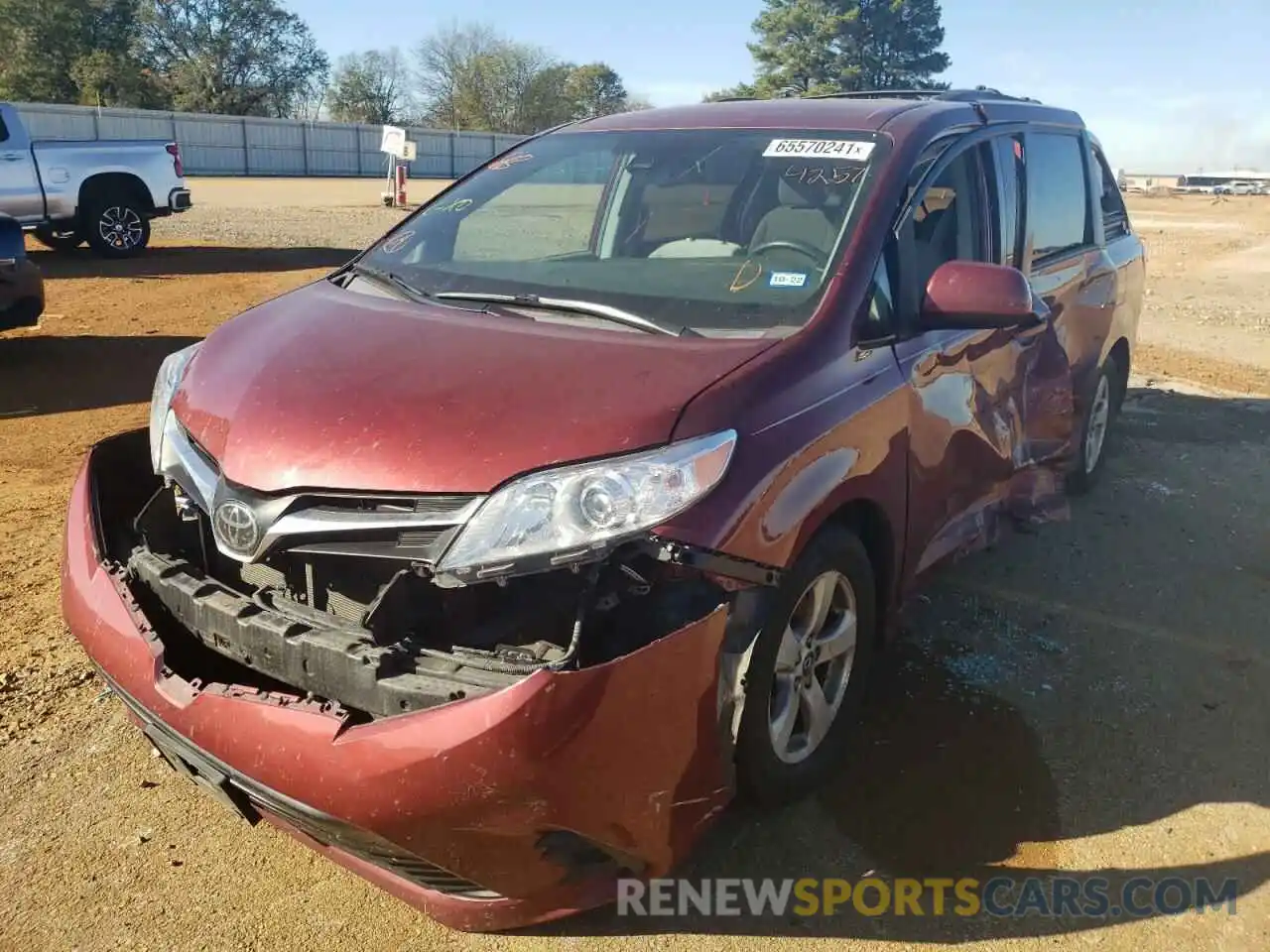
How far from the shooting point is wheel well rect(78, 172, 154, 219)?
552 inches

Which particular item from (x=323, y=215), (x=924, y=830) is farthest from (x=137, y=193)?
(x=924, y=830)

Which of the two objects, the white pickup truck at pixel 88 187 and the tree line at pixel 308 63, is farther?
the tree line at pixel 308 63

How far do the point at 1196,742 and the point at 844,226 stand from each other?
1937mm

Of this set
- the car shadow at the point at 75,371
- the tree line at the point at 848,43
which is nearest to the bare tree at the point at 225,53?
the tree line at the point at 848,43

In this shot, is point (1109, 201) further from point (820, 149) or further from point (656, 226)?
point (656, 226)

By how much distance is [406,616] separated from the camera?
91.7 inches

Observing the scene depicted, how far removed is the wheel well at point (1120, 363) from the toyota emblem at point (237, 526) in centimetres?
461

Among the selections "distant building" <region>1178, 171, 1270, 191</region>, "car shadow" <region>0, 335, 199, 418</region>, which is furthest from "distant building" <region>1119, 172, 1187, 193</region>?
"car shadow" <region>0, 335, 199, 418</region>

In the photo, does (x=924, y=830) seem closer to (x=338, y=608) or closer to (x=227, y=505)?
(x=338, y=608)

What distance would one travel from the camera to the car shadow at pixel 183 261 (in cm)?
1302

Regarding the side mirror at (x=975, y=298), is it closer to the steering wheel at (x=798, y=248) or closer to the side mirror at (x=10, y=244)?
the steering wheel at (x=798, y=248)

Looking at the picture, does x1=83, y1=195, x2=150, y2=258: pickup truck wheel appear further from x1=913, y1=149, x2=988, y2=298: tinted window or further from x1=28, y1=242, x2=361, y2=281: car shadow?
x1=913, y1=149, x2=988, y2=298: tinted window

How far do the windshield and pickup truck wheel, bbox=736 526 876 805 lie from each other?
25.8 inches

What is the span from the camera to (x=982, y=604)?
4.33m
